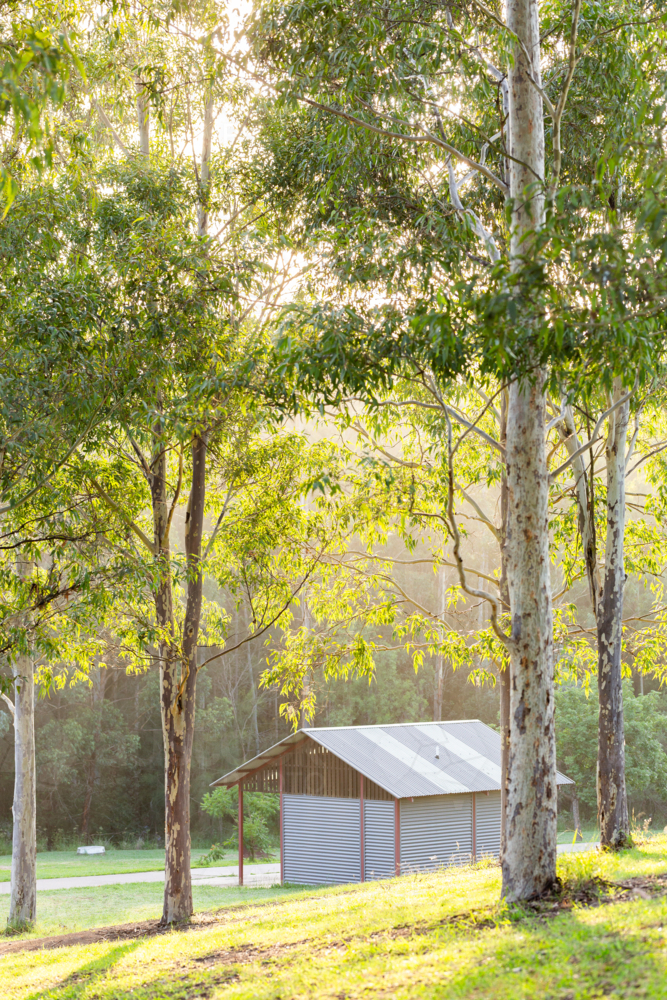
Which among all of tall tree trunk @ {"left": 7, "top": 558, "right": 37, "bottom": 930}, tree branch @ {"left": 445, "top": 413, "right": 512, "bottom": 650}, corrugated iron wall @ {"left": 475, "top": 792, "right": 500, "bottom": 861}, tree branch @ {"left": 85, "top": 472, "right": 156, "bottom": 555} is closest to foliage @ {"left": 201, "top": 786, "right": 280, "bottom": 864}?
corrugated iron wall @ {"left": 475, "top": 792, "right": 500, "bottom": 861}

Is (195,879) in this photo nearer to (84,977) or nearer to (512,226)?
(84,977)

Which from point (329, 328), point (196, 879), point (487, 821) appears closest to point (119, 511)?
point (329, 328)

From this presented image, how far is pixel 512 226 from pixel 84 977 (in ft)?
23.2

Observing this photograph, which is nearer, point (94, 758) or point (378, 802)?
point (378, 802)

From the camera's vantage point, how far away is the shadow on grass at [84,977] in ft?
21.6

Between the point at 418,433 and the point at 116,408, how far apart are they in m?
4.94

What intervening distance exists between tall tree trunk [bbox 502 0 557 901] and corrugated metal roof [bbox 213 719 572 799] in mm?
12513

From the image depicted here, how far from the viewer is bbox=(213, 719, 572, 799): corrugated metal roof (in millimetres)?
19141

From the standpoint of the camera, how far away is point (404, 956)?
5.54m

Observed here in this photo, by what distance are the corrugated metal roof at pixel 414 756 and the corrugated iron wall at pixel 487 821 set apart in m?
0.55

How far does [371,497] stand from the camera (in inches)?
450

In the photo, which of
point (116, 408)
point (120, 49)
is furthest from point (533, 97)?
point (120, 49)

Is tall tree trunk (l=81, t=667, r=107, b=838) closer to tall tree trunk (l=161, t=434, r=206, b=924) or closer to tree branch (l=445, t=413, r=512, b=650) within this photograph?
tall tree trunk (l=161, t=434, r=206, b=924)

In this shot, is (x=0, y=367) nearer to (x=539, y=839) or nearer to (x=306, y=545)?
(x=306, y=545)
